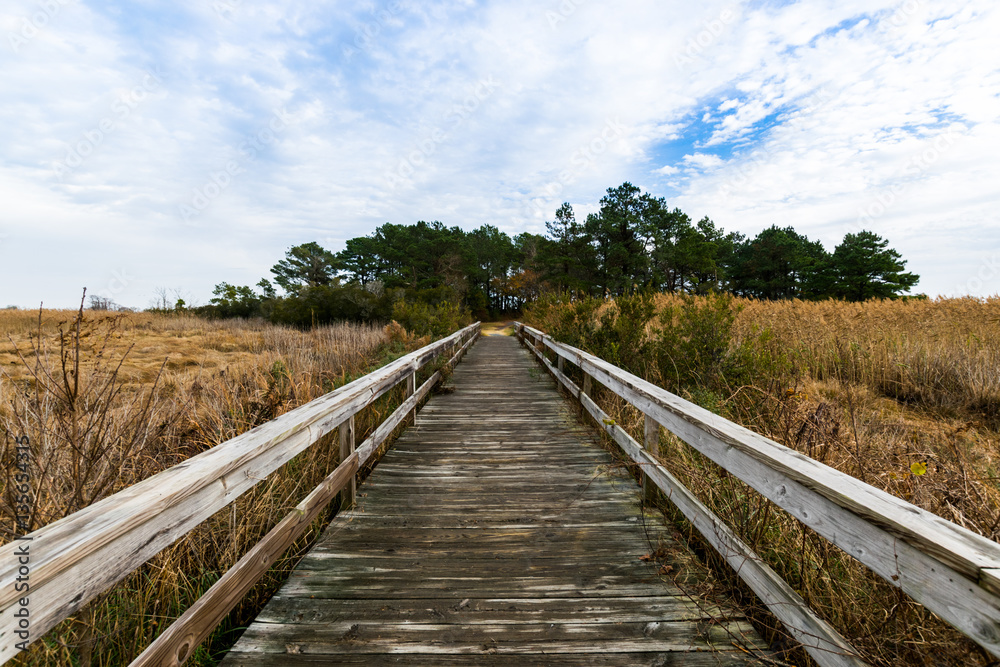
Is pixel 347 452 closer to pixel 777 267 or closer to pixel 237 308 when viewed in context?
pixel 237 308

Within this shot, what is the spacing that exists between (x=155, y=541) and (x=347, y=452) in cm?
176

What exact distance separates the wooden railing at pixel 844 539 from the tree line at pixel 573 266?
19.4 m

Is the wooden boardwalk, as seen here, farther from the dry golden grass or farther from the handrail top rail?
the handrail top rail

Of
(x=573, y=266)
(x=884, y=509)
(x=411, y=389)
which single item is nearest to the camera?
(x=884, y=509)

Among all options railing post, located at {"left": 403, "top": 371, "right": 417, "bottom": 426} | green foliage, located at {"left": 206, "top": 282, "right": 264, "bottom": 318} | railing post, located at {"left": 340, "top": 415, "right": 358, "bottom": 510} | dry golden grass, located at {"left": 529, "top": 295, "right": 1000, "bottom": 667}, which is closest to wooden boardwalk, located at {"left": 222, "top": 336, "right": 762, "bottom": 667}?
railing post, located at {"left": 340, "top": 415, "right": 358, "bottom": 510}

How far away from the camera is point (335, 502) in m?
3.16

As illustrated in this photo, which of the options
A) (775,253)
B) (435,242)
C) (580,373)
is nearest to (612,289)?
Answer: (435,242)

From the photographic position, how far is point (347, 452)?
3006 millimetres

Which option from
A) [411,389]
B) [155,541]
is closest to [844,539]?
[155,541]

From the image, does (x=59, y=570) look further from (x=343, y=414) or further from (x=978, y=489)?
(x=978, y=489)

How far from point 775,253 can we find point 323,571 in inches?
2085

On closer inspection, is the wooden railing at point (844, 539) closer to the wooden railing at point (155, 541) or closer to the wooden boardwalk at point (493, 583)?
the wooden boardwalk at point (493, 583)

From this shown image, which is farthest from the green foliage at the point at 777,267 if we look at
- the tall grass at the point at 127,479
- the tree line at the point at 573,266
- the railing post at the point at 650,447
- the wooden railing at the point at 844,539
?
the tall grass at the point at 127,479

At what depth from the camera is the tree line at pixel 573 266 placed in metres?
26.3
